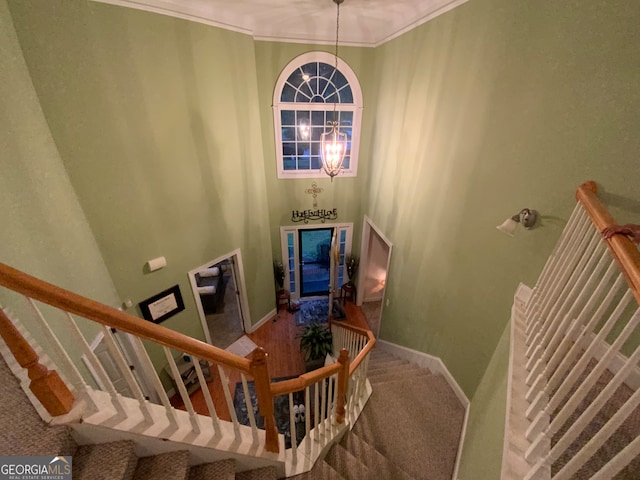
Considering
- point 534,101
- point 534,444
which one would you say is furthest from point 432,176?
point 534,444

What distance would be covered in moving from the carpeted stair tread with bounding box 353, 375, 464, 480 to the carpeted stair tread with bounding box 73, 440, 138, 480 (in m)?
1.96

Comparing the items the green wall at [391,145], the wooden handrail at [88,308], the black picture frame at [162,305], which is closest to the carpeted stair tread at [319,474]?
the green wall at [391,145]

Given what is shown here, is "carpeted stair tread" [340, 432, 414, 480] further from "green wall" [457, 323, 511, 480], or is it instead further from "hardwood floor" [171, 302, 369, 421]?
"hardwood floor" [171, 302, 369, 421]

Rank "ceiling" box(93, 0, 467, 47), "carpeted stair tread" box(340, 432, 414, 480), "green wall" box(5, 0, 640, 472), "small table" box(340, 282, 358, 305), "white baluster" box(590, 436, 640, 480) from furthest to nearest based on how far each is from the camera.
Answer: "small table" box(340, 282, 358, 305), "ceiling" box(93, 0, 467, 47), "carpeted stair tread" box(340, 432, 414, 480), "green wall" box(5, 0, 640, 472), "white baluster" box(590, 436, 640, 480)

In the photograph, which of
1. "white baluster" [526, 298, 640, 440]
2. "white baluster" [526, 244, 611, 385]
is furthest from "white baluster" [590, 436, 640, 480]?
"white baluster" [526, 244, 611, 385]

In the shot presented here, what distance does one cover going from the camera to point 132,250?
10.1 feet

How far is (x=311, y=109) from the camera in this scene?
453 centimetres

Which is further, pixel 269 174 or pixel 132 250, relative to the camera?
pixel 269 174

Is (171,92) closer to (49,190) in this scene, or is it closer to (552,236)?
(49,190)

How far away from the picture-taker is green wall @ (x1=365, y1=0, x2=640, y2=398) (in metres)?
1.39

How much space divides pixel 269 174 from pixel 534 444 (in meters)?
4.63

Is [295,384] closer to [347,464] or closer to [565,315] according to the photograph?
[347,464]

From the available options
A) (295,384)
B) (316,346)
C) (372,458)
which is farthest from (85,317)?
(316,346)

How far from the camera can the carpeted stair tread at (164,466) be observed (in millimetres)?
1364
